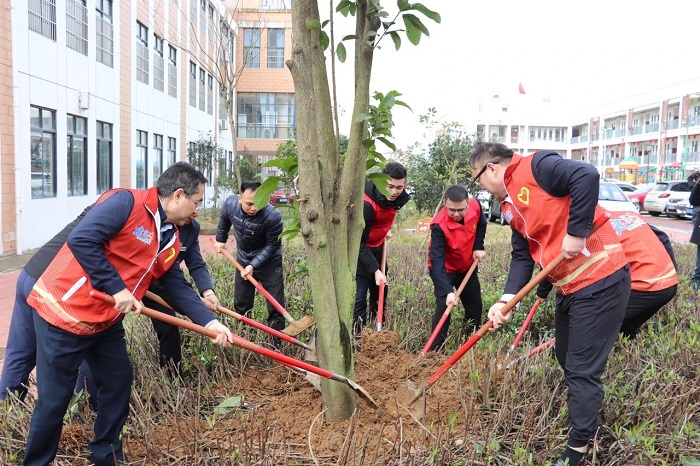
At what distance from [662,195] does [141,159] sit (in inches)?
798

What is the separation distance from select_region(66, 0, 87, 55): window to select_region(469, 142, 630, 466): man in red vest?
11628 millimetres

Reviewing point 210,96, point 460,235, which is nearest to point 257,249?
point 460,235

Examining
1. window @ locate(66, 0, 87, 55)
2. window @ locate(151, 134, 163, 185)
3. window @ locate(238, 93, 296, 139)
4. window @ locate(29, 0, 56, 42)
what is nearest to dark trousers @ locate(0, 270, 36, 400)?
window @ locate(29, 0, 56, 42)

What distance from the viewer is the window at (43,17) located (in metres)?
10.4

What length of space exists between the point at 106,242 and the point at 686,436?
281cm

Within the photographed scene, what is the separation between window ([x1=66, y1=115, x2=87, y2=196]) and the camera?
1224 centimetres

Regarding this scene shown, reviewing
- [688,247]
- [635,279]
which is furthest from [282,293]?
[688,247]

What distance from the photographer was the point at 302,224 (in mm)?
2641

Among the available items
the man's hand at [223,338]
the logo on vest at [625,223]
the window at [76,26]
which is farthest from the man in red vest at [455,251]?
the window at [76,26]

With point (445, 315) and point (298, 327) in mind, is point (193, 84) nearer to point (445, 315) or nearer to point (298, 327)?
point (298, 327)

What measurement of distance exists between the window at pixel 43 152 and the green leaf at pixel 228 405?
9535 mm

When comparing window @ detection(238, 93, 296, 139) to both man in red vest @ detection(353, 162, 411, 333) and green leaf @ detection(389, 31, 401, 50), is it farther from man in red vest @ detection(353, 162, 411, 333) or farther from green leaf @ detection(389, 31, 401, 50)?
green leaf @ detection(389, 31, 401, 50)

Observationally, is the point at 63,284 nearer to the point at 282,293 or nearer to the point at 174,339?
the point at 174,339

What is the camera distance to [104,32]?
13.7 meters
